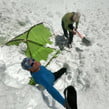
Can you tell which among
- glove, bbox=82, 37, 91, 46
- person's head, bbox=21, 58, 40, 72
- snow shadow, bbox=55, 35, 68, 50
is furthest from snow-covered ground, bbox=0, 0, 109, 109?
person's head, bbox=21, 58, 40, 72

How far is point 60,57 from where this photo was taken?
625 centimetres

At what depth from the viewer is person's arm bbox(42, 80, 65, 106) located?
14.1 ft

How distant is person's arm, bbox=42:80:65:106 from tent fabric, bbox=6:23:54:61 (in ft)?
5.21

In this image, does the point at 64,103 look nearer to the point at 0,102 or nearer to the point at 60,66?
the point at 0,102

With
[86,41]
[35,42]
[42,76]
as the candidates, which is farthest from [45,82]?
[86,41]

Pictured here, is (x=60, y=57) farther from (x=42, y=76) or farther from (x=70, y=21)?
(x=42, y=76)

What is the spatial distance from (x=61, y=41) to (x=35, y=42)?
1.12 meters

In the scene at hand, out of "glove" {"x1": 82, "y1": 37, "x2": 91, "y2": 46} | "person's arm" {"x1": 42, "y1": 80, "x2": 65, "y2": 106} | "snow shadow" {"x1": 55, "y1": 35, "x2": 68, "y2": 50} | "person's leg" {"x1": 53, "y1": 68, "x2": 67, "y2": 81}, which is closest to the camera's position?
"person's arm" {"x1": 42, "y1": 80, "x2": 65, "y2": 106}

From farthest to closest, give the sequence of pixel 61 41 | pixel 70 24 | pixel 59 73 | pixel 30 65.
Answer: pixel 61 41 → pixel 70 24 → pixel 59 73 → pixel 30 65

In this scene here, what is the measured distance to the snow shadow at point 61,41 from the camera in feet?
22.4

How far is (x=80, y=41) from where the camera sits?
693cm

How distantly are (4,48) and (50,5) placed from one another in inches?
143

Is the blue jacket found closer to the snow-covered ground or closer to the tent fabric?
the snow-covered ground

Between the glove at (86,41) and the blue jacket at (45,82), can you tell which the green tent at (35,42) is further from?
the blue jacket at (45,82)
